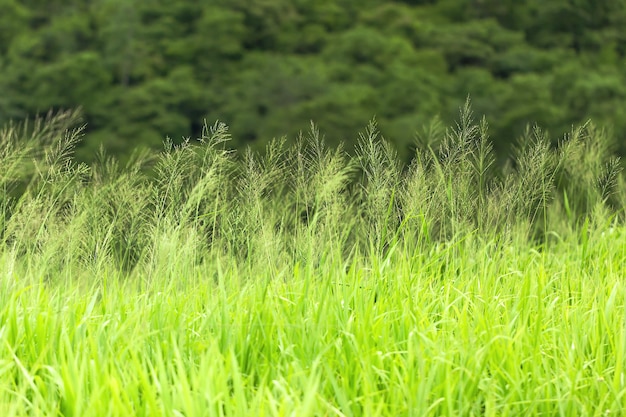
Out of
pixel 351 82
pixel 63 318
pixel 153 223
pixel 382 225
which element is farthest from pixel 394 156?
pixel 351 82

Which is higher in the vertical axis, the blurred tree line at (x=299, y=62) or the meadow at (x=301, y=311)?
the meadow at (x=301, y=311)

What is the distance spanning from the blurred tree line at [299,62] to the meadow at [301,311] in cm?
3103

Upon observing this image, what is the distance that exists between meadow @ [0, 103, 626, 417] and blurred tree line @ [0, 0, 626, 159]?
31026 millimetres

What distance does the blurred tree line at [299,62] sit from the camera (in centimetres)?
3781

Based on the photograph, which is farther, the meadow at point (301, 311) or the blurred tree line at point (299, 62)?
the blurred tree line at point (299, 62)

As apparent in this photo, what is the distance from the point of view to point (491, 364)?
1.76 meters

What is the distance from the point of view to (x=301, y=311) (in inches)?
79.1

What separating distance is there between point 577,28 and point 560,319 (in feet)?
149

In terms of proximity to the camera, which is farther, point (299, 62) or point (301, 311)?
point (299, 62)

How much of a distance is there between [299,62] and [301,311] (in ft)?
149

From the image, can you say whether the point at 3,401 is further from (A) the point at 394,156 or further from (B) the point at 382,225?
(A) the point at 394,156

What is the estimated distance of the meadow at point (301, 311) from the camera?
164cm

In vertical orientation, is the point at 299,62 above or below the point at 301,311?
below

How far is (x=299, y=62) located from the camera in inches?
1827
